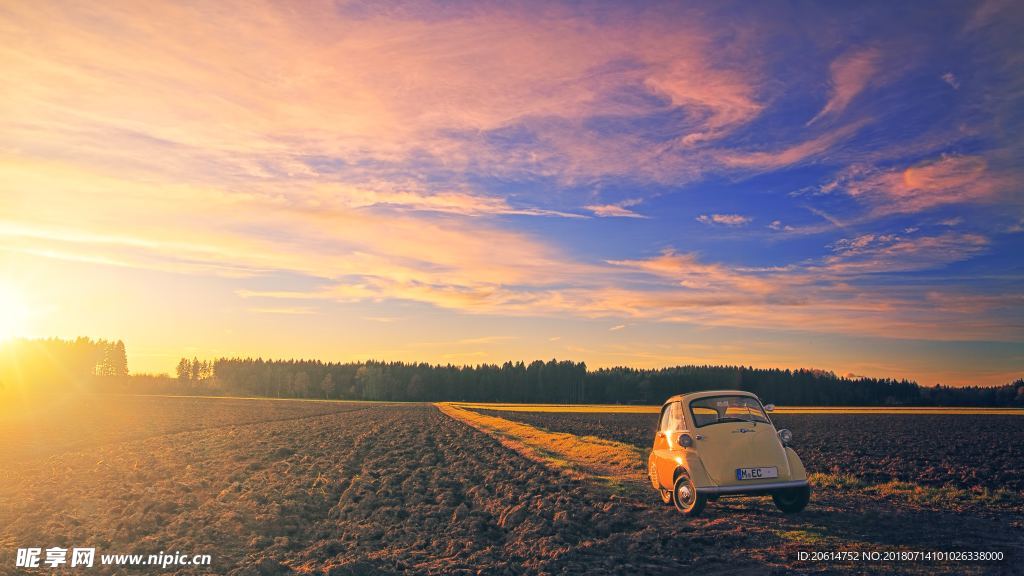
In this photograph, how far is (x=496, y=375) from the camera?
160m

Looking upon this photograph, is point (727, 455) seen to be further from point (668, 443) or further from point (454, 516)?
point (454, 516)

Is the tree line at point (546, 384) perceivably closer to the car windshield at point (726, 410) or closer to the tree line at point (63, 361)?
the tree line at point (63, 361)

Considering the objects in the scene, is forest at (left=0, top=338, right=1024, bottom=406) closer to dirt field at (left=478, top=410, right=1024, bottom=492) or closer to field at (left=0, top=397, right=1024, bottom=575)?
dirt field at (left=478, top=410, right=1024, bottom=492)

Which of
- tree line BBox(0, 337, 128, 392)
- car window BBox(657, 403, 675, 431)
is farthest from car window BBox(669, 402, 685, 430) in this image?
tree line BBox(0, 337, 128, 392)

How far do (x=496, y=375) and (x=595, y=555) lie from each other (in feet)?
495

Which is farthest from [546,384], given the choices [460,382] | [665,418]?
[665,418]

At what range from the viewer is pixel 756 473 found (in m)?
12.2

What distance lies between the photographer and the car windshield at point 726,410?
42.2 ft

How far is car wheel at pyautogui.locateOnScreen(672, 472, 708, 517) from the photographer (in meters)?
12.6

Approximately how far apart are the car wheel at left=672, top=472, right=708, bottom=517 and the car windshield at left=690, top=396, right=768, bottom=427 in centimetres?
125

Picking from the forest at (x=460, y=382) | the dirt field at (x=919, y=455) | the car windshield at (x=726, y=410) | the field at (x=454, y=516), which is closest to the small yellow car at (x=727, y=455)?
the car windshield at (x=726, y=410)

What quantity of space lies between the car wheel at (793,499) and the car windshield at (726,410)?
1.54 metres

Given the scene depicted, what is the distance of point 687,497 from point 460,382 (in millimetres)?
150119

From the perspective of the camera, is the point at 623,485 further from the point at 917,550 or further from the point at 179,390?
the point at 179,390
